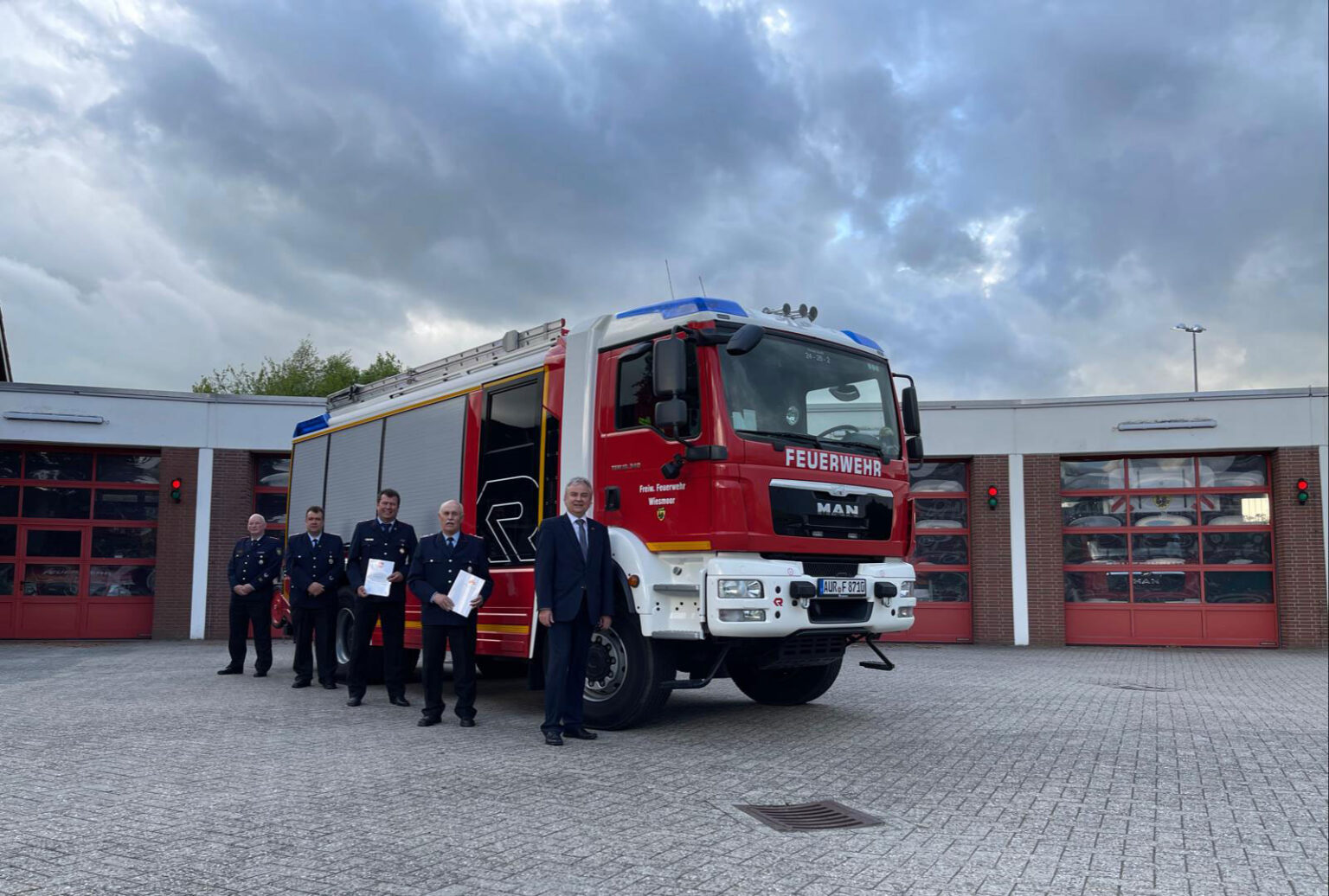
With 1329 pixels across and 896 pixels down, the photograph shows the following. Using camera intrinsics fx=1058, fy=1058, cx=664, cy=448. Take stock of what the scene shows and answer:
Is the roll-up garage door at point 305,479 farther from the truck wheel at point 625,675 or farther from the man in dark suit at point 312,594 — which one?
the truck wheel at point 625,675

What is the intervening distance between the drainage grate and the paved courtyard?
0.39 ft

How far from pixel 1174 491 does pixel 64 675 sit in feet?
52.8

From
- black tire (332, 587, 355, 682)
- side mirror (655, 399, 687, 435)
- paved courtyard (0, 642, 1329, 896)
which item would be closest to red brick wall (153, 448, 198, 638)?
paved courtyard (0, 642, 1329, 896)

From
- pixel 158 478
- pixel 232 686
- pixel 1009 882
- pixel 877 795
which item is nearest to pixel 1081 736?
pixel 877 795

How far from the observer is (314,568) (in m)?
10.4

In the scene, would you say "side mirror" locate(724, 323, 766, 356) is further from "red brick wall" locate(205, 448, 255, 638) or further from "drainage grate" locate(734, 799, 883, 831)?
"red brick wall" locate(205, 448, 255, 638)

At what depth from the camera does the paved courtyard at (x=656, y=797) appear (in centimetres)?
420

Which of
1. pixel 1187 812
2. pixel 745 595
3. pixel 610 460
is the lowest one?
pixel 1187 812

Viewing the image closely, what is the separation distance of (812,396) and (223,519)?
13.2m

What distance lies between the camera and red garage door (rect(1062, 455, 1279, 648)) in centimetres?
1703

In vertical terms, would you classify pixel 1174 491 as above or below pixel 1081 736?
above

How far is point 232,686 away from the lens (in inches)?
404

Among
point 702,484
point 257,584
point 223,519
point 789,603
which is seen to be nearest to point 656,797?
point 789,603

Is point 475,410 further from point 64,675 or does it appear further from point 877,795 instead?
point 64,675
